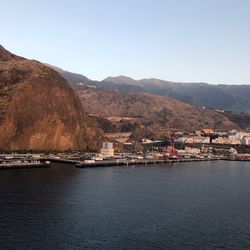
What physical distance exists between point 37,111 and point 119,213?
166 ft

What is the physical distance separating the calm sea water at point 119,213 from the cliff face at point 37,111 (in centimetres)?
2287

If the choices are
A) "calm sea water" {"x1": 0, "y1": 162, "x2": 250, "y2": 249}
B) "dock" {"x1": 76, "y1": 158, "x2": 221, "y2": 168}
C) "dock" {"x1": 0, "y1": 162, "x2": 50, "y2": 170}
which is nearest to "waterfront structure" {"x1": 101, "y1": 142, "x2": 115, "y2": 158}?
"dock" {"x1": 76, "y1": 158, "x2": 221, "y2": 168}

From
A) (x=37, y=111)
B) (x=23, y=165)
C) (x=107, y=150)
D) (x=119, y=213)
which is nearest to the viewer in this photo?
(x=119, y=213)

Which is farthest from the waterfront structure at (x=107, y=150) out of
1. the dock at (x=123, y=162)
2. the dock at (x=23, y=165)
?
the dock at (x=23, y=165)

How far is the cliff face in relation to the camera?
8275 cm

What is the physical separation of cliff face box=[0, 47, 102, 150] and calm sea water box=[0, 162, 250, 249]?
2287cm

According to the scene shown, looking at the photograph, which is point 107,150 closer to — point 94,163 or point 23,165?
point 94,163

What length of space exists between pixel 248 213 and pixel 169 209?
23.3ft

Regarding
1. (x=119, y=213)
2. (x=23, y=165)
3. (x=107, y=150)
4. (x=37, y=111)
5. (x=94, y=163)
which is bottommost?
(x=119, y=213)

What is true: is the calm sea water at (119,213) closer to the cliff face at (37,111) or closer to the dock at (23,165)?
the dock at (23,165)

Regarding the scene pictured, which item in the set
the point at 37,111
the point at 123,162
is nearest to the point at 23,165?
the point at 37,111

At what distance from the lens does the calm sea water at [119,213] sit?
3094cm

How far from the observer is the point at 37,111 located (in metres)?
85.8

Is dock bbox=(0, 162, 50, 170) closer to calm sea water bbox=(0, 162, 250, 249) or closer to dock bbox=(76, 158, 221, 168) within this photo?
dock bbox=(76, 158, 221, 168)
